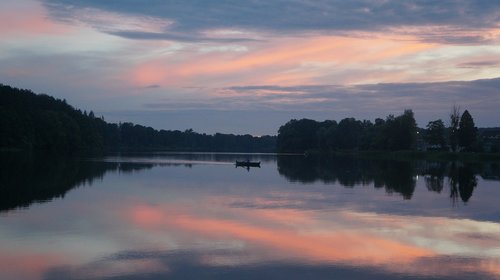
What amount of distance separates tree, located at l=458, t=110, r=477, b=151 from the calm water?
63.5 metres

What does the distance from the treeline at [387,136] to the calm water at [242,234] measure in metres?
64.9

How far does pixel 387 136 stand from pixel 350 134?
34119 millimetres

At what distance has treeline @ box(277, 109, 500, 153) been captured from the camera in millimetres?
99562

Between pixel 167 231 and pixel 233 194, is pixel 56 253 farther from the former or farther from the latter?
pixel 233 194

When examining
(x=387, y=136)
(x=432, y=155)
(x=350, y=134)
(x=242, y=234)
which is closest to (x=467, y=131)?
(x=432, y=155)

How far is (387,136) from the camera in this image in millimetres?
120812

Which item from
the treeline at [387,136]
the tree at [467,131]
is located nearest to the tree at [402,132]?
the treeline at [387,136]

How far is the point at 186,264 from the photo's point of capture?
15.9m

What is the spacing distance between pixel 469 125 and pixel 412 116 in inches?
795

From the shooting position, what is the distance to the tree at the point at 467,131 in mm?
97750

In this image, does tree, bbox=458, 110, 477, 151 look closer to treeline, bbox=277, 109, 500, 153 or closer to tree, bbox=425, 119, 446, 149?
treeline, bbox=277, 109, 500, 153

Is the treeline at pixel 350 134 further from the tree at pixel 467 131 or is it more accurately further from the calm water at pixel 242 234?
the calm water at pixel 242 234

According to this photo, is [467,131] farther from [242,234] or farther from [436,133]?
[242,234]

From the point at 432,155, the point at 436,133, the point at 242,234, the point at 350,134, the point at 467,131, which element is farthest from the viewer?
the point at 350,134
